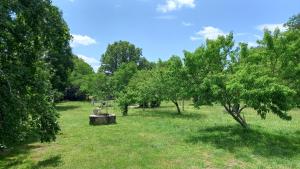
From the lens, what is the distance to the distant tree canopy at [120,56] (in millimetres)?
105688

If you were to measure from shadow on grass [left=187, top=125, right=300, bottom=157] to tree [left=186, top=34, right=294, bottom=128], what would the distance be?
1.21 metres

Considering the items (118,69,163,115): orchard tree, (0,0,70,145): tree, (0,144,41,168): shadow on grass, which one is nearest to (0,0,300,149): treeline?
(0,0,70,145): tree

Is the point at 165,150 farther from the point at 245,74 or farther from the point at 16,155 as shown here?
the point at 16,155

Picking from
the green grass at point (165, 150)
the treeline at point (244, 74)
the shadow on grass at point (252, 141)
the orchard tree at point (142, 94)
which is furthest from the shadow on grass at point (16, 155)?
the orchard tree at point (142, 94)

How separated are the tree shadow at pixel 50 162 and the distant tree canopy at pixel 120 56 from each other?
90898 mm

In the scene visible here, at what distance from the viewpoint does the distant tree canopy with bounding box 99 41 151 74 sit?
106 m

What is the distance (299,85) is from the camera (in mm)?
18203

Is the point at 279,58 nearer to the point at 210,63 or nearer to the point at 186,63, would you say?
the point at 210,63

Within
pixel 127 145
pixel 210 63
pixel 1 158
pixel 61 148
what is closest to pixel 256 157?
pixel 127 145

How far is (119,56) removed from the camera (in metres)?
106

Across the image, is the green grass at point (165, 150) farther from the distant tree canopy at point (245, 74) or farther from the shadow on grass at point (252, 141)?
the distant tree canopy at point (245, 74)

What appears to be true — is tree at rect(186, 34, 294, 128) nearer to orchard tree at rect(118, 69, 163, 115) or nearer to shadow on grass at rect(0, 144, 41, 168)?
shadow on grass at rect(0, 144, 41, 168)

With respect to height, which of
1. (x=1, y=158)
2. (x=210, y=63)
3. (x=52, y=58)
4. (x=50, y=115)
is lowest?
(x=1, y=158)

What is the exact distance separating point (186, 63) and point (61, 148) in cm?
823
